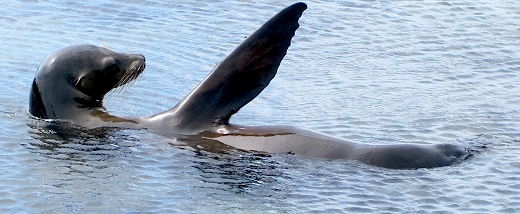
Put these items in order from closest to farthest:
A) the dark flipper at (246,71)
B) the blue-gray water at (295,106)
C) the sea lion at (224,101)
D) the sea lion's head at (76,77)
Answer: the blue-gray water at (295,106), the sea lion at (224,101), the dark flipper at (246,71), the sea lion's head at (76,77)

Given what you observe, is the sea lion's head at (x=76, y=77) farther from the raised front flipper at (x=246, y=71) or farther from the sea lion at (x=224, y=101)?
the raised front flipper at (x=246, y=71)

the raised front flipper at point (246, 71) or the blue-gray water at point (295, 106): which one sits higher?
the raised front flipper at point (246, 71)

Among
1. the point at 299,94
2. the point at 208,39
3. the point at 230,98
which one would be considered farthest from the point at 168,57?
the point at 230,98

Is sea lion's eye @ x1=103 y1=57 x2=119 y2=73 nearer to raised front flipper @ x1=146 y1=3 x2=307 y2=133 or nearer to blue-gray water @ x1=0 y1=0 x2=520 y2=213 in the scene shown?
blue-gray water @ x1=0 y1=0 x2=520 y2=213

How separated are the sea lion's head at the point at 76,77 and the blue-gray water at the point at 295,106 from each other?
0.28 m

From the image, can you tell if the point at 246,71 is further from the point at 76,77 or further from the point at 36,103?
the point at 36,103

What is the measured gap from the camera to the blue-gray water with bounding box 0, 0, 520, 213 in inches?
285

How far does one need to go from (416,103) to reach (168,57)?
367 cm

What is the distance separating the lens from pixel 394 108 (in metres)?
10.1

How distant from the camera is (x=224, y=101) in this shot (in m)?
8.18

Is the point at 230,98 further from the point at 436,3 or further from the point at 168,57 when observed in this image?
the point at 436,3

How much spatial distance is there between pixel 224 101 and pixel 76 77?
62.0 inches

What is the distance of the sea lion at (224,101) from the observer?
25.8 feet

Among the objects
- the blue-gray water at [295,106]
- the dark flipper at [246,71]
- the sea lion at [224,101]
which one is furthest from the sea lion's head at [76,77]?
the dark flipper at [246,71]
